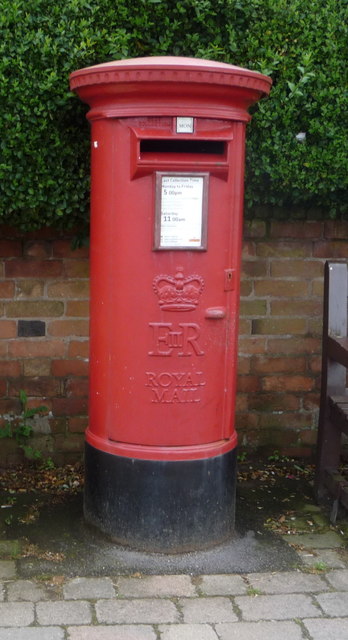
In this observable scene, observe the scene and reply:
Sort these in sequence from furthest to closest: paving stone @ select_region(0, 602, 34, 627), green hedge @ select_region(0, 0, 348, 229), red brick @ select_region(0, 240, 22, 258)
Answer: red brick @ select_region(0, 240, 22, 258) < green hedge @ select_region(0, 0, 348, 229) < paving stone @ select_region(0, 602, 34, 627)

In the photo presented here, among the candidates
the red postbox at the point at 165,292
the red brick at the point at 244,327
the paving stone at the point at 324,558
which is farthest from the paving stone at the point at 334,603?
the red brick at the point at 244,327

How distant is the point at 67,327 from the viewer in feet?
15.4

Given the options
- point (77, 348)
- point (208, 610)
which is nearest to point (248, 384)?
point (77, 348)

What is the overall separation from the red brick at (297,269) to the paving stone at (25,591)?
2.29m

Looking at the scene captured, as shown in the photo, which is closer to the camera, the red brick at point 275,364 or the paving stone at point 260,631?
the paving stone at point 260,631

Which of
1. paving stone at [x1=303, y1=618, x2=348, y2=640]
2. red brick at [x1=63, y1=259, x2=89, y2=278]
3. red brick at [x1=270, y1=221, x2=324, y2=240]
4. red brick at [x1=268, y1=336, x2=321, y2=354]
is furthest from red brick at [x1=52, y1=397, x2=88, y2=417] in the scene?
paving stone at [x1=303, y1=618, x2=348, y2=640]

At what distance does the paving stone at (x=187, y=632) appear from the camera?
307 cm

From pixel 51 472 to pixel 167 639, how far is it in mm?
1845

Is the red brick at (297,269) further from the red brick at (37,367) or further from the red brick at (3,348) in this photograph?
the red brick at (3,348)

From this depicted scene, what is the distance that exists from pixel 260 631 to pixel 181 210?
5.69 feet

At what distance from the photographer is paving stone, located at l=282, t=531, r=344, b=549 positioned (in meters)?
3.90

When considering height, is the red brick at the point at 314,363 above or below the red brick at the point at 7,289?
below

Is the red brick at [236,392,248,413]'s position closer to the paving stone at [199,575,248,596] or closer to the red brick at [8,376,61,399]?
the red brick at [8,376,61,399]

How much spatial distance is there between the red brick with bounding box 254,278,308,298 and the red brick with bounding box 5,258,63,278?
1.17m
